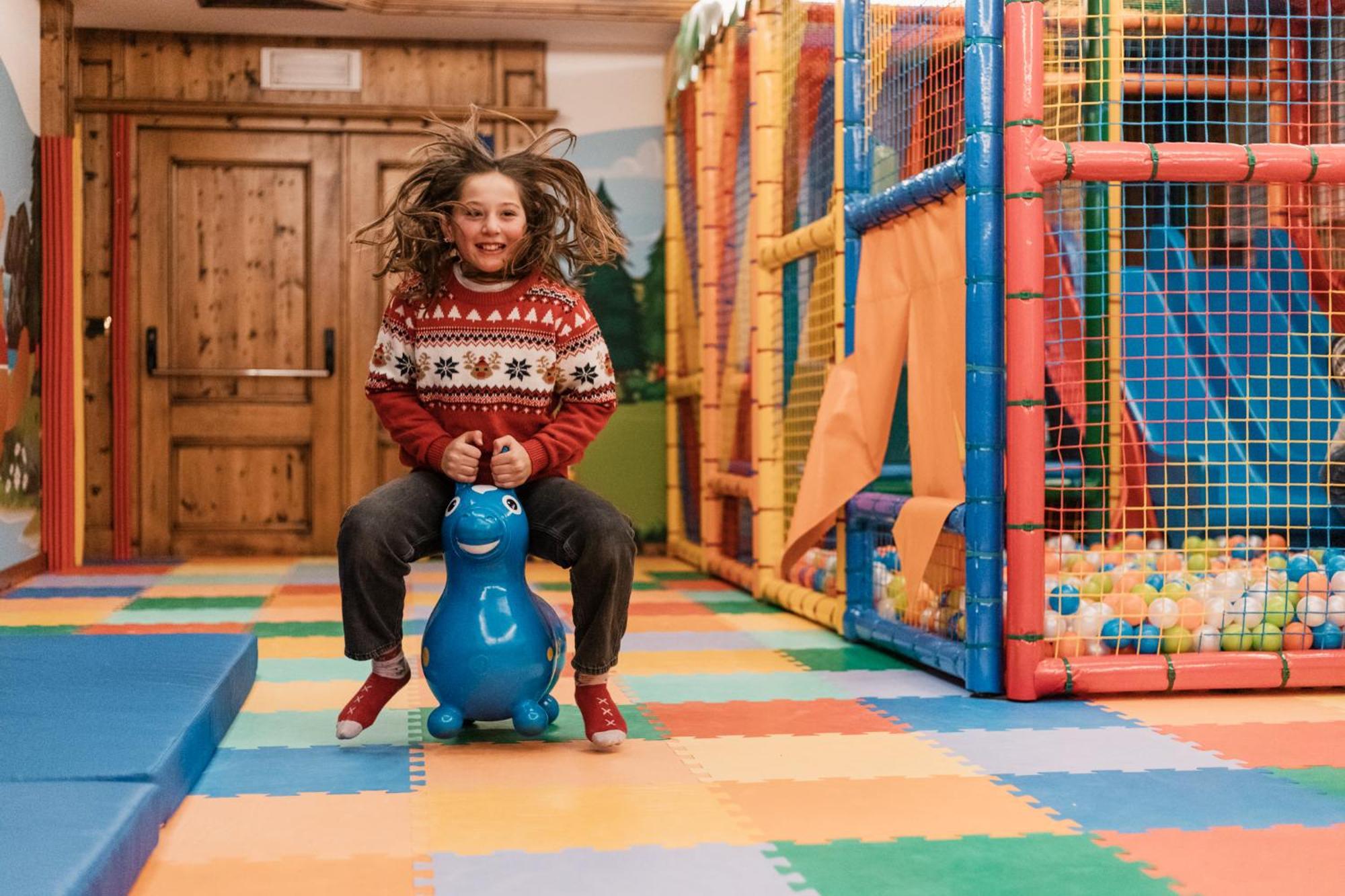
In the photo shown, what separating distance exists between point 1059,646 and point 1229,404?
6.14 feet

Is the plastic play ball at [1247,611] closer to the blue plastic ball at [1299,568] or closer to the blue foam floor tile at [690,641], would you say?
the blue plastic ball at [1299,568]

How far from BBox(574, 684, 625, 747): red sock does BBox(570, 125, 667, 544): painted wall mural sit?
445 centimetres

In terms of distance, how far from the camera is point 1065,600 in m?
3.65

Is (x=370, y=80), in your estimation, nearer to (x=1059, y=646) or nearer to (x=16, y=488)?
(x=16, y=488)

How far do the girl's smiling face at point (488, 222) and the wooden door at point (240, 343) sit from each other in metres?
4.49

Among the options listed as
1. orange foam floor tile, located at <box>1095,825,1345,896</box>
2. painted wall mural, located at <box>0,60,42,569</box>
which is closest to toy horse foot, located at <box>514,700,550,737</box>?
orange foam floor tile, located at <box>1095,825,1345,896</box>

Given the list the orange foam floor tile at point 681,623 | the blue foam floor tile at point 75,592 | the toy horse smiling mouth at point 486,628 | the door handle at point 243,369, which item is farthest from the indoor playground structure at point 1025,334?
the blue foam floor tile at point 75,592

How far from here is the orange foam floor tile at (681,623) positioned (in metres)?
4.62

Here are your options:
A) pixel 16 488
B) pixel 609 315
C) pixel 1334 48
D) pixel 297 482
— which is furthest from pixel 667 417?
pixel 1334 48

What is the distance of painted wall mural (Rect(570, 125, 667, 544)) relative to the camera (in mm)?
7344

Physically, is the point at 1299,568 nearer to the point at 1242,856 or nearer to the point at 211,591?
the point at 1242,856

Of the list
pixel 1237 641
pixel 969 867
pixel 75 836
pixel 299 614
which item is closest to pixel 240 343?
pixel 299 614

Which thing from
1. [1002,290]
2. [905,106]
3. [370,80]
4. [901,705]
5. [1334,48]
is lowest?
[901,705]

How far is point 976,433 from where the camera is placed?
3406 mm
